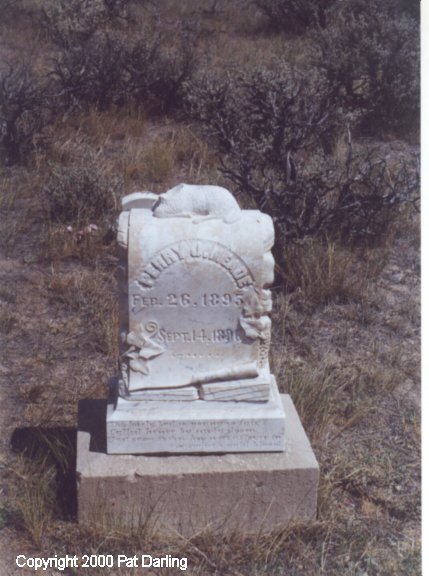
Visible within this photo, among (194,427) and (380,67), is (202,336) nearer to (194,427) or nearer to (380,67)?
(194,427)

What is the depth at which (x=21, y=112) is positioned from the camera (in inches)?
308

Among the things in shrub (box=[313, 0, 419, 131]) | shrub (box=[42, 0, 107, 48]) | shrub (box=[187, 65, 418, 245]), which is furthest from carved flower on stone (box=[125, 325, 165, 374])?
shrub (box=[42, 0, 107, 48])

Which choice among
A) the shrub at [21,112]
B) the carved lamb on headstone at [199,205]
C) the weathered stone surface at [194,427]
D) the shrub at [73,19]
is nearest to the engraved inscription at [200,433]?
the weathered stone surface at [194,427]

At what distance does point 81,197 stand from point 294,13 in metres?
6.69

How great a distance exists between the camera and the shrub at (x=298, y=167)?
20.0 feet

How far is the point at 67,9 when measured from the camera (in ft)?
34.8

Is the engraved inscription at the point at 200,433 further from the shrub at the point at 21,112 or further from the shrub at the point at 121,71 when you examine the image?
the shrub at the point at 121,71

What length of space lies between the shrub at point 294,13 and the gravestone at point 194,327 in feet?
28.1

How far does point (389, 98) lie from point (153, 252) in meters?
6.22

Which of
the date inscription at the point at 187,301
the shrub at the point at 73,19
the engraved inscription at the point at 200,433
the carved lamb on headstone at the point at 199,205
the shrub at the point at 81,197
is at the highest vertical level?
the shrub at the point at 73,19

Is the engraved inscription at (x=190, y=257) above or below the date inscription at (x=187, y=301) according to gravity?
above

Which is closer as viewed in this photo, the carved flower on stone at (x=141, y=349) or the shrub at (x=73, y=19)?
the carved flower on stone at (x=141, y=349)

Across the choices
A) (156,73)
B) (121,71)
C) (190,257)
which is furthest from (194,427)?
(156,73)

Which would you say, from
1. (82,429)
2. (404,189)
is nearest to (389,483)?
(82,429)
